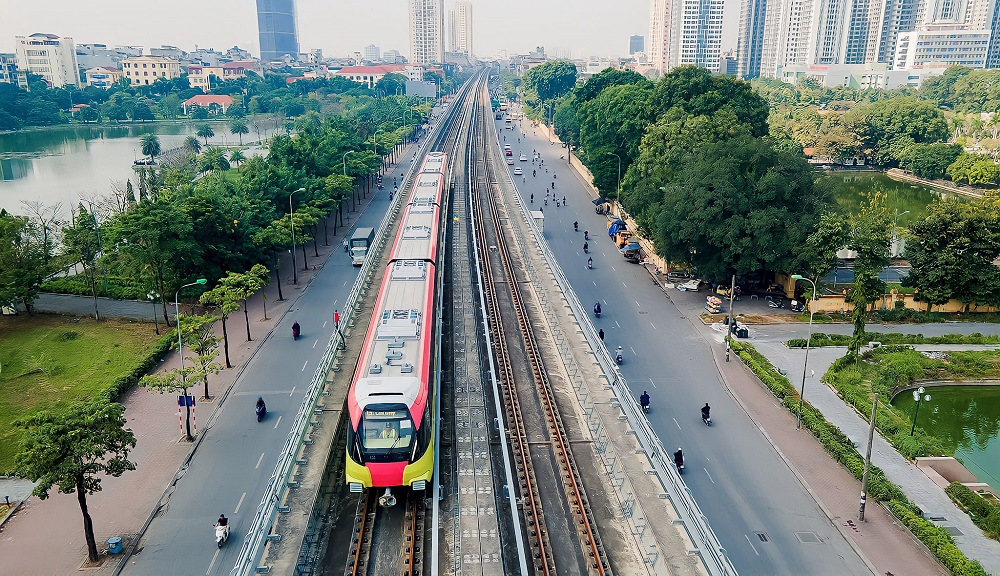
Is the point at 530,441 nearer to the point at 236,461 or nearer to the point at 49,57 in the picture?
the point at 236,461

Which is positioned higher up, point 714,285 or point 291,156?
point 291,156

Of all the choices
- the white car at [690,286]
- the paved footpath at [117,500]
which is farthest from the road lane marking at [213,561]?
the white car at [690,286]

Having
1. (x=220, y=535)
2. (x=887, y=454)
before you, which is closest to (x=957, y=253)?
(x=887, y=454)

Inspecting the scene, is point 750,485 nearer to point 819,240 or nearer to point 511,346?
point 511,346

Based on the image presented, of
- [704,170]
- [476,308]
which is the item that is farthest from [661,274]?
[476,308]

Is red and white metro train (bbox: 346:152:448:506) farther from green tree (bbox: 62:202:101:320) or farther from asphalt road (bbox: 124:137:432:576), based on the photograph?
green tree (bbox: 62:202:101:320)

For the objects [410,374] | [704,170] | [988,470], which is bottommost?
[988,470]
